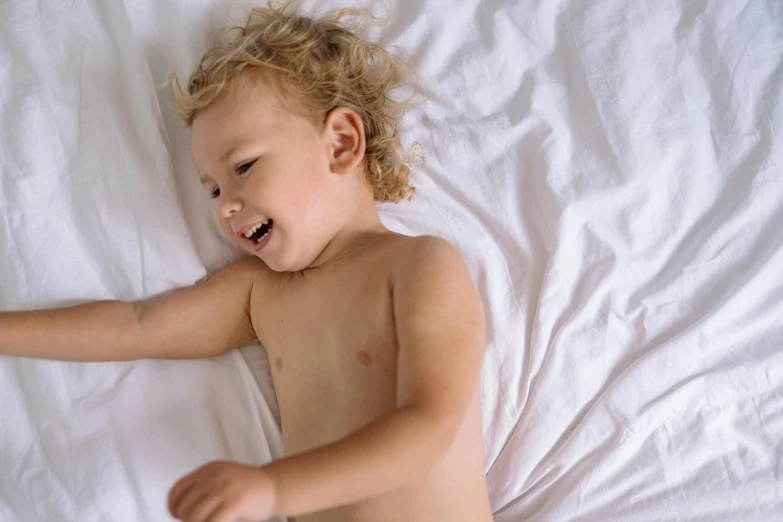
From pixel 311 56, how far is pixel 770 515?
91 cm

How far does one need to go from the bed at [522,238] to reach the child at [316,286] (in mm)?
65

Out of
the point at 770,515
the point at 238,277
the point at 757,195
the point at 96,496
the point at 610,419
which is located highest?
the point at 238,277

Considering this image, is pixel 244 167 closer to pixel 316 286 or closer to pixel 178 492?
pixel 316 286

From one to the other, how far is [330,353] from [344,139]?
30cm

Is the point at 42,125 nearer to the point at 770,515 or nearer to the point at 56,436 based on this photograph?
the point at 56,436

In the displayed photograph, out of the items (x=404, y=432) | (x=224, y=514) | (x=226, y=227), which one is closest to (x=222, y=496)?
(x=224, y=514)

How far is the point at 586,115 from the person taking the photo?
109 centimetres

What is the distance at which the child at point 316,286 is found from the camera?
91 cm

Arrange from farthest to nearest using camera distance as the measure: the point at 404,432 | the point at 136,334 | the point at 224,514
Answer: the point at 136,334 < the point at 404,432 < the point at 224,514

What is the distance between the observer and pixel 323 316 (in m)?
0.98

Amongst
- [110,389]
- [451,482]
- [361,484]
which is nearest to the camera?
[361,484]

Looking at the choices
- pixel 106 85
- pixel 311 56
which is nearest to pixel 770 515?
pixel 311 56

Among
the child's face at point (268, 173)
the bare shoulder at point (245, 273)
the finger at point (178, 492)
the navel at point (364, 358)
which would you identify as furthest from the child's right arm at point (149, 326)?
the finger at point (178, 492)

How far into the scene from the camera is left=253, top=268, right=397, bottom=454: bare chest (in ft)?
3.06
